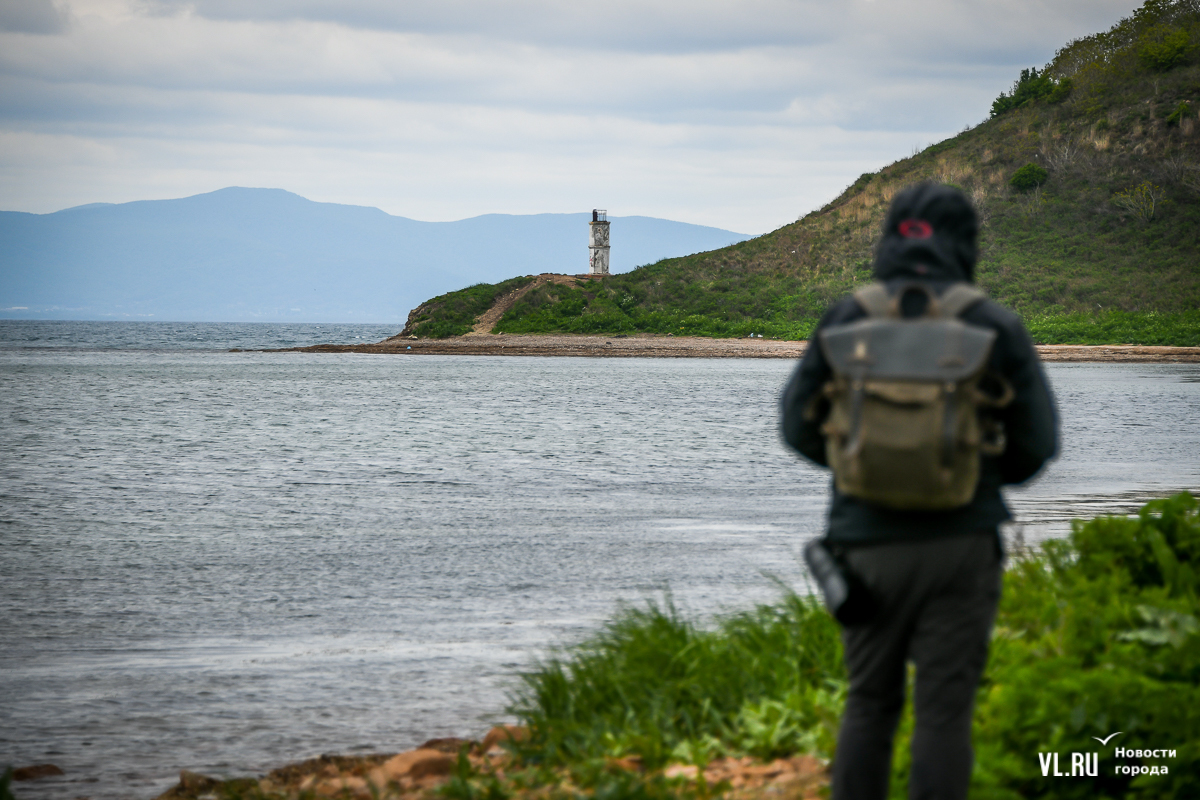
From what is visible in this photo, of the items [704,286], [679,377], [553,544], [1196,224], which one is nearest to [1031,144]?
[1196,224]

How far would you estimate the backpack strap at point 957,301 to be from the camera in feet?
9.27

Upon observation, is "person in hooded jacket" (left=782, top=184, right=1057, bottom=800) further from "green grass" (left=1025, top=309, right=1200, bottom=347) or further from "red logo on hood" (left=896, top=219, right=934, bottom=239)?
"green grass" (left=1025, top=309, right=1200, bottom=347)

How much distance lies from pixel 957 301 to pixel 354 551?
861 cm

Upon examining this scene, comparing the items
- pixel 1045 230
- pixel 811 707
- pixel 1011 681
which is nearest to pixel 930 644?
pixel 1011 681

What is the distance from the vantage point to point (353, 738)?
5707 millimetres

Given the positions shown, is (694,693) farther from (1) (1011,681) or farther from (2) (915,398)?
(2) (915,398)

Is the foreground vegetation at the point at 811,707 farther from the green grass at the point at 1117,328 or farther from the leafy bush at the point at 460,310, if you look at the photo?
the leafy bush at the point at 460,310

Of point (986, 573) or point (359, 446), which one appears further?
point (359, 446)

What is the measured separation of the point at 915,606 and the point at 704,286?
2518 inches

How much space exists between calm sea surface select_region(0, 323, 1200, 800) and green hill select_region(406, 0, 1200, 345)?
29903 millimetres

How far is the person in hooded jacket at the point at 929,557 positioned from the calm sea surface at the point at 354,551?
318 cm

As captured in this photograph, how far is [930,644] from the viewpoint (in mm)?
2879

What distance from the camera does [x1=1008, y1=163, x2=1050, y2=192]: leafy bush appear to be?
6331 cm

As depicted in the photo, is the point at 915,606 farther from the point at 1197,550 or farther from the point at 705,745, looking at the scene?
the point at 1197,550
